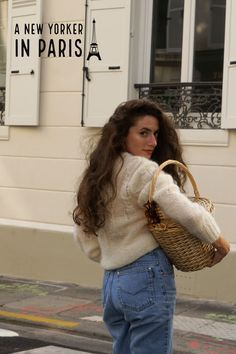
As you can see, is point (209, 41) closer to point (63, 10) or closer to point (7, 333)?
point (63, 10)

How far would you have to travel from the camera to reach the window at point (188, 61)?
7594 mm

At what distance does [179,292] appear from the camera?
743 centimetres

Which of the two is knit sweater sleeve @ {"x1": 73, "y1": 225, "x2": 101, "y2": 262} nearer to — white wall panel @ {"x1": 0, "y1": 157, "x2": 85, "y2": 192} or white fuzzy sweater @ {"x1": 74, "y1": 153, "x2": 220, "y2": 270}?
white fuzzy sweater @ {"x1": 74, "y1": 153, "x2": 220, "y2": 270}

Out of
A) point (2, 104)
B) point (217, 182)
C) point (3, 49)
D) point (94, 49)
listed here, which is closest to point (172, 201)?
point (217, 182)

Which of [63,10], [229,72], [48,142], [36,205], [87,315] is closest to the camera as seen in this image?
[87,315]

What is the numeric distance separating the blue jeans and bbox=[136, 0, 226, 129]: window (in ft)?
15.6

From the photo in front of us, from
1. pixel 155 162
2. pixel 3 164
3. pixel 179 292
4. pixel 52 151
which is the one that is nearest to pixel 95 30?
pixel 52 151

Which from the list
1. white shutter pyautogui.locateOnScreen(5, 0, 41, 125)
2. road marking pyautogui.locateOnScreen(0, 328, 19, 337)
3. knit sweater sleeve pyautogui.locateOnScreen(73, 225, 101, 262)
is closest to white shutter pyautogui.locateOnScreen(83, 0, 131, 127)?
white shutter pyautogui.locateOnScreen(5, 0, 41, 125)

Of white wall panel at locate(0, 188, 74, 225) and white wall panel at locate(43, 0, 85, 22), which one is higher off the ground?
white wall panel at locate(43, 0, 85, 22)

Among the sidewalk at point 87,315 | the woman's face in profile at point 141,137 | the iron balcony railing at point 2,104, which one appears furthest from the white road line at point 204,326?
the iron balcony railing at point 2,104

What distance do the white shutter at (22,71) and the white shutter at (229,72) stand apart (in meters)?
2.60

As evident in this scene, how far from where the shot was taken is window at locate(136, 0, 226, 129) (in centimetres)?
759

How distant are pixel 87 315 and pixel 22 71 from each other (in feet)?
12.0

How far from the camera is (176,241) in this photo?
280 cm
